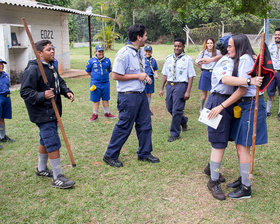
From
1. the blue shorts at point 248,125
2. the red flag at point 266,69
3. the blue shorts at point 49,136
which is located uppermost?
the red flag at point 266,69

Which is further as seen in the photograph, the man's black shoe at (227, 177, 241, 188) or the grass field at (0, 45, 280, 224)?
the man's black shoe at (227, 177, 241, 188)

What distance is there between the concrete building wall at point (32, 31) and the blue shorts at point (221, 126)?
9355 mm

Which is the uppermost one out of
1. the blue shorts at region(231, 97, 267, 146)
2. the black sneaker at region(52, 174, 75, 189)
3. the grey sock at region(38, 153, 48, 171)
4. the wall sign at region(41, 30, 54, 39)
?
the wall sign at region(41, 30, 54, 39)

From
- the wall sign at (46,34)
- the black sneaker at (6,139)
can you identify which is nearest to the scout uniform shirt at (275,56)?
the black sneaker at (6,139)

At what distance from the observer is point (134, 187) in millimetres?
3729

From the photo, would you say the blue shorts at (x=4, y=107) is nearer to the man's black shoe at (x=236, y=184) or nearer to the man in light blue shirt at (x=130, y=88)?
the man in light blue shirt at (x=130, y=88)

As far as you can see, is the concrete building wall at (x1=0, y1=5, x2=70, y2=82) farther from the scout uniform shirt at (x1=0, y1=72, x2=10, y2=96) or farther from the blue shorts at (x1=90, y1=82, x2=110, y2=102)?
the scout uniform shirt at (x1=0, y1=72, x2=10, y2=96)

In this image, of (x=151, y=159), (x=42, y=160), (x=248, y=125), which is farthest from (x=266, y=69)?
(x=42, y=160)

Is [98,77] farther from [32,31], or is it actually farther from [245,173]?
[32,31]

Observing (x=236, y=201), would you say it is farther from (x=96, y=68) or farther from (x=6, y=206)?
(x=96, y=68)

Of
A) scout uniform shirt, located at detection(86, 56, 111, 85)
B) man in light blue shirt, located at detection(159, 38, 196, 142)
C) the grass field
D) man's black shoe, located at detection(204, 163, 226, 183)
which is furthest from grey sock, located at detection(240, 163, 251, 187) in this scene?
scout uniform shirt, located at detection(86, 56, 111, 85)

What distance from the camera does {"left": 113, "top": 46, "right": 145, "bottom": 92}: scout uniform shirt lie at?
13.4 ft

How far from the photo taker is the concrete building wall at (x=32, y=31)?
10831 millimetres

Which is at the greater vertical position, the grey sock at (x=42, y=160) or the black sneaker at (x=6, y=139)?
the grey sock at (x=42, y=160)
